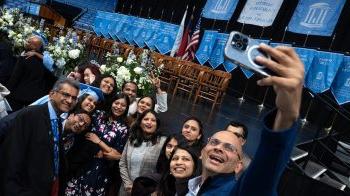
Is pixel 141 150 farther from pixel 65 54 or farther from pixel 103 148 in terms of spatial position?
pixel 65 54

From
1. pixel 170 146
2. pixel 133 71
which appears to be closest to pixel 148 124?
pixel 170 146

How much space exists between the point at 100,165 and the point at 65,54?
8.05 ft

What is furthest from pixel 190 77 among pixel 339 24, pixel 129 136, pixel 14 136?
pixel 14 136

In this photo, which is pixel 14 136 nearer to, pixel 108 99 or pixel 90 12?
pixel 108 99

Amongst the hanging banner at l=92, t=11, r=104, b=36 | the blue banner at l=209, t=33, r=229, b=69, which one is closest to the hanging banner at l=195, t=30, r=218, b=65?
the blue banner at l=209, t=33, r=229, b=69

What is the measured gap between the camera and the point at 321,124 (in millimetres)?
4195

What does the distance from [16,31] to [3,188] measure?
4.28 metres

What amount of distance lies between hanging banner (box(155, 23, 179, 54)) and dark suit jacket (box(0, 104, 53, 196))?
44.0 feet

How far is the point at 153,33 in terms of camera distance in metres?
17.0

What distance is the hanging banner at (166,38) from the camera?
15.7 m

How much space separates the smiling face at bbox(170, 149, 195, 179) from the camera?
8.20 feet

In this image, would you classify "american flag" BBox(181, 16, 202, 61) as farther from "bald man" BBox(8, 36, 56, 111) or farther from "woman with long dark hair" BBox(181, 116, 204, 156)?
"woman with long dark hair" BBox(181, 116, 204, 156)

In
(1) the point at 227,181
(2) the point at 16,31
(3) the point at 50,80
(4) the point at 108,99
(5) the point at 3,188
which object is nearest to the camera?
(1) the point at 227,181

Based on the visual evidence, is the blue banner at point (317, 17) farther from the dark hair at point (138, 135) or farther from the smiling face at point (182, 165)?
the smiling face at point (182, 165)
